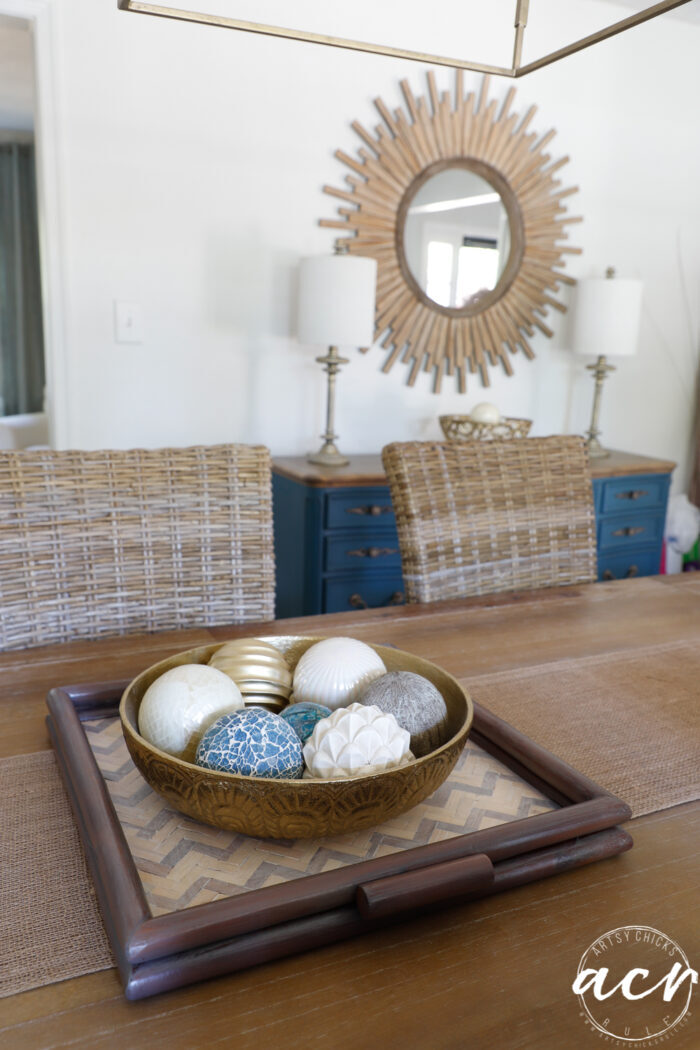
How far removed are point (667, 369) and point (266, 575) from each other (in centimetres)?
273

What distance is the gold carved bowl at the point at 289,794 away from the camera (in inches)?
23.9

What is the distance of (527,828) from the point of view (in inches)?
25.8

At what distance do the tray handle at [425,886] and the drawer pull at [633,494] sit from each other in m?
2.45

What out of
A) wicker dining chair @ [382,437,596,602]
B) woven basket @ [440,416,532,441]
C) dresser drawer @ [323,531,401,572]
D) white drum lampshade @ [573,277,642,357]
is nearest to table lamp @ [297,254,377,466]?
woven basket @ [440,416,532,441]

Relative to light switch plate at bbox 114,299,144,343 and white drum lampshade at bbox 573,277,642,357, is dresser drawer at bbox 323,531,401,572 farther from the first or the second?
white drum lampshade at bbox 573,277,642,357

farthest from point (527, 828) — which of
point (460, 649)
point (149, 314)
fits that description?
point (149, 314)

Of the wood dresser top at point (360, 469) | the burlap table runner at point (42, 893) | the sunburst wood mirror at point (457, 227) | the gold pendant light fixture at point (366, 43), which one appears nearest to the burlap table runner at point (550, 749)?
the burlap table runner at point (42, 893)

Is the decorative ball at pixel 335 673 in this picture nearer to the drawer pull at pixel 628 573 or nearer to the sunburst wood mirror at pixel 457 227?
the sunburst wood mirror at pixel 457 227

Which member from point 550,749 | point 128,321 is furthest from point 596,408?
point 550,749

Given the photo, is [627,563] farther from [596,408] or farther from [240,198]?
[240,198]

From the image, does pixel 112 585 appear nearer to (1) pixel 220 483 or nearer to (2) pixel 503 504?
(1) pixel 220 483

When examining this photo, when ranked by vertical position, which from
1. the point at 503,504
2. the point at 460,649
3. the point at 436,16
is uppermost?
Answer: the point at 436,16

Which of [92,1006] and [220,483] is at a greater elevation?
[220,483]

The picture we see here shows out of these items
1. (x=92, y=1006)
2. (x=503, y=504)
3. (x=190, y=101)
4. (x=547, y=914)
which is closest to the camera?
(x=92, y=1006)
